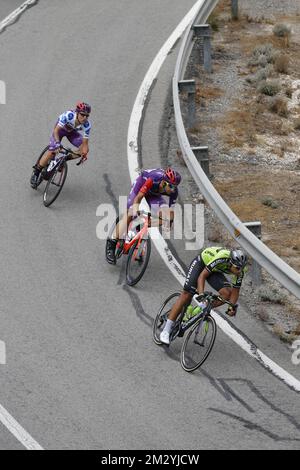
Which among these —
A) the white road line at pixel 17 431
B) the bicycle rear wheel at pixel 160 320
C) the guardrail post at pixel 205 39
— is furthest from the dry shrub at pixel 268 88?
the white road line at pixel 17 431

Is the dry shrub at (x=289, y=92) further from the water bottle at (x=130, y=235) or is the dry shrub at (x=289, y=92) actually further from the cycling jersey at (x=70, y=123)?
the water bottle at (x=130, y=235)

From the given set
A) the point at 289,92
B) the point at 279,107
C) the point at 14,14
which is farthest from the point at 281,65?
the point at 14,14

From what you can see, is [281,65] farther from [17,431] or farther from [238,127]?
[17,431]

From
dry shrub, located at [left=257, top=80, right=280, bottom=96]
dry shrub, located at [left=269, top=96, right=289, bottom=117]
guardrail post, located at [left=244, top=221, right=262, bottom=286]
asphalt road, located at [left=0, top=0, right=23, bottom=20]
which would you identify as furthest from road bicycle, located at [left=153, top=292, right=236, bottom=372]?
asphalt road, located at [left=0, top=0, right=23, bottom=20]

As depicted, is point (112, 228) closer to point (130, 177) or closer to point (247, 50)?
point (130, 177)

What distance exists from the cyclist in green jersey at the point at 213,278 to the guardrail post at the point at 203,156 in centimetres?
383

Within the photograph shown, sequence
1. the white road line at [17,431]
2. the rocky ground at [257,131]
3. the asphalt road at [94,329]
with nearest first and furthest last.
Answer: the white road line at [17,431]
the asphalt road at [94,329]
the rocky ground at [257,131]

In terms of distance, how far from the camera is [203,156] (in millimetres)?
17141

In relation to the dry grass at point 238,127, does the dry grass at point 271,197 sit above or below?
below

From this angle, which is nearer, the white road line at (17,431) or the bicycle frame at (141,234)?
the white road line at (17,431)

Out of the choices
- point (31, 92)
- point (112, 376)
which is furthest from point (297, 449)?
point (31, 92)

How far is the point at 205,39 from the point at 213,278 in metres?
9.32

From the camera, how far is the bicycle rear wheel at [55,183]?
1728 cm
